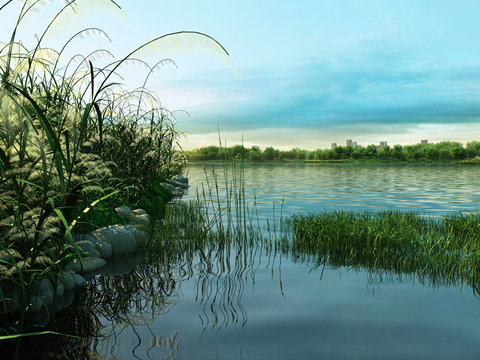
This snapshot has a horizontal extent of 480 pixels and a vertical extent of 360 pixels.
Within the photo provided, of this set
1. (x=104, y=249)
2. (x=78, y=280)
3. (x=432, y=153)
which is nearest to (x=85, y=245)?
(x=104, y=249)

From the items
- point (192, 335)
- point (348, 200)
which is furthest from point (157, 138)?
point (348, 200)

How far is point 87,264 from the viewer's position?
3.54 m

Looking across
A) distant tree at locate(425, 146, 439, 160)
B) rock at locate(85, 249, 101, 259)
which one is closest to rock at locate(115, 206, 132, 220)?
rock at locate(85, 249, 101, 259)

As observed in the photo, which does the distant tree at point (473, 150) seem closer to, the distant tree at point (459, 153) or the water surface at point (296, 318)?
the distant tree at point (459, 153)

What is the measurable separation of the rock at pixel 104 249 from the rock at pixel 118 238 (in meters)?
0.05

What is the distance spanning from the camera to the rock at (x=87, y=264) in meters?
3.44

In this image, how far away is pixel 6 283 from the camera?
2.38 metres

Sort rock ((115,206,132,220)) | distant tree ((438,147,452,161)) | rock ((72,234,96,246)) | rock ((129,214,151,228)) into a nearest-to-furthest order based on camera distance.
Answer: rock ((72,234,96,246))
rock ((115,206,132,220))
rock ((129,214,151,228))
distant tree ((438,147,452,161))

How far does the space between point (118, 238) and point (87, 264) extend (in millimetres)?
720

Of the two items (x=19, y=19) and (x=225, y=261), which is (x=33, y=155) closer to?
(x=19, y=19)

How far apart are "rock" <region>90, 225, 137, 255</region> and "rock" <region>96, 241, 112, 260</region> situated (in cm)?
5

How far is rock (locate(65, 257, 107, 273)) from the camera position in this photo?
3441mm

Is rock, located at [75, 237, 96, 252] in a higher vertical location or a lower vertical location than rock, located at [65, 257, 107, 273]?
higher

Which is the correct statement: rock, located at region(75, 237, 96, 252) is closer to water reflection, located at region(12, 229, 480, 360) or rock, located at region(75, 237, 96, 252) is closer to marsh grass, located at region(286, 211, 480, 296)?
water reflection, located at region(12, 229, 480, 360)
